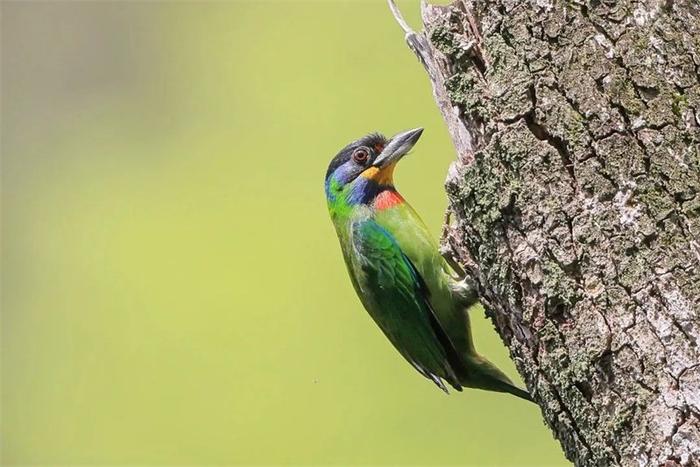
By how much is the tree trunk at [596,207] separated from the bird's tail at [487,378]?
115 cm

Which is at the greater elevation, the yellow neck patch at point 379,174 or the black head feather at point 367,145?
the black head feather at point 367,145

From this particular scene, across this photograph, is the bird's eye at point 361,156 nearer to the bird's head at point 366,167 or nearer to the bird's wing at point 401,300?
the bird's head at point 366,167

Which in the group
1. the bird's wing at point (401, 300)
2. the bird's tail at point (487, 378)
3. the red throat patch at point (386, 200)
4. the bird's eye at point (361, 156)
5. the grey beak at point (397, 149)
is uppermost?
the bird's eye at point (361, 156)

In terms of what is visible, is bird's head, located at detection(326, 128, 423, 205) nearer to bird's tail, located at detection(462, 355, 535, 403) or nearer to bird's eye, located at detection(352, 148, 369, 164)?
bird's eye, located at detection(352, 148, 369, 164)

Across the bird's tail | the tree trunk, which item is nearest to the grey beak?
the bird's tail

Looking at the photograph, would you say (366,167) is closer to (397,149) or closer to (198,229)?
(397,149)

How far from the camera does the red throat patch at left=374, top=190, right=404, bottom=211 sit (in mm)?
3721

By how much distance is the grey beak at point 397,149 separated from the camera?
379cm

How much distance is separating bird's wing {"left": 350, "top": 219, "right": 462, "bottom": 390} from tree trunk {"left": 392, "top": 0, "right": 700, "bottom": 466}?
121 centimetres

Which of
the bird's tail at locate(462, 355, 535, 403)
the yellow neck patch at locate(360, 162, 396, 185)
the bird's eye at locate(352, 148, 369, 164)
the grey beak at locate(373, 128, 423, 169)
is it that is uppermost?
the bird's eye at locate(352, 148, 369, 164)

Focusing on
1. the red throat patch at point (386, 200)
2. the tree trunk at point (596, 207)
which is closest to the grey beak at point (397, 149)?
the red throat patch at point (386, 200)

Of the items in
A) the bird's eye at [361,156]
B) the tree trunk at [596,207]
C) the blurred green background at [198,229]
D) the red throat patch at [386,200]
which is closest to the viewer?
the tree trunk at [596,207]

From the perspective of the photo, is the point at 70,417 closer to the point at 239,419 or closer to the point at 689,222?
the point at 239,419

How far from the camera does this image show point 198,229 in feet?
24.7
